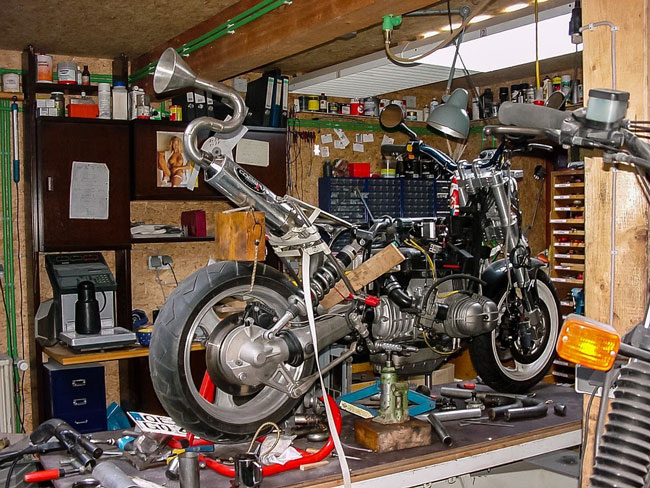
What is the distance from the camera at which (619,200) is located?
6.25 feet

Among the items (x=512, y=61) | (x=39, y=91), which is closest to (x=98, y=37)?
(x=39, y=91)

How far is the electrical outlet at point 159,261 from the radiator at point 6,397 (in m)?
1.17

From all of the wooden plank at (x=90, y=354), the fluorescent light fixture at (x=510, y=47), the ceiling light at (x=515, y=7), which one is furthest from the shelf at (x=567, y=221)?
the wooden plank at (x=90, y=354)

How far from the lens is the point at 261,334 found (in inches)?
97.7

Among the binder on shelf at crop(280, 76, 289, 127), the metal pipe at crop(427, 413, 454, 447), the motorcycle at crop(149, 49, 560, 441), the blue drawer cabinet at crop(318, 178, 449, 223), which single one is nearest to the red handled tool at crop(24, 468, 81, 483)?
the motorcycle at crop(149, 49, 560, 441)

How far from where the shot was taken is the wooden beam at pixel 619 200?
1.83m

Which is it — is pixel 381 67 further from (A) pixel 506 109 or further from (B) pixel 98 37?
(A) pixel 506 109

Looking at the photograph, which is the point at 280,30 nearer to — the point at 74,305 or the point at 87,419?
the point at 74,305

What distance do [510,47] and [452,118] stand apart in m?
0.85

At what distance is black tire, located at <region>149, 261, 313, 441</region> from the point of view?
7.66 ft

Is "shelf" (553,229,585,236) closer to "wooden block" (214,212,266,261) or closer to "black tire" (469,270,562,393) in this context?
"black tire" (469,270,562,393)

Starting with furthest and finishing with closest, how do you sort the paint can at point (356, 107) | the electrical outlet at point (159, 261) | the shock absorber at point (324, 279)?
the paint can at point (356, 107) < the electrical outlet at point (159, 261) < the shock absorber at point (324, 279)

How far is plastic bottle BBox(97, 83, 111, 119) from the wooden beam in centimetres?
358

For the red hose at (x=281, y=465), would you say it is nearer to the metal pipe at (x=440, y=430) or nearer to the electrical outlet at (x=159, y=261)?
the metal pipe at (x=440, y=430)
